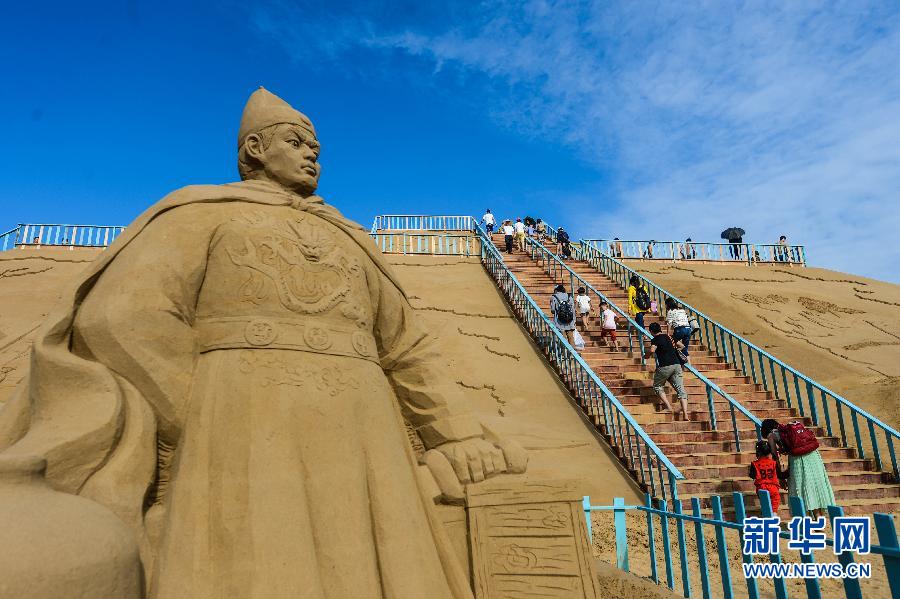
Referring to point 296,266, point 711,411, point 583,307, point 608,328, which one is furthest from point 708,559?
point 583,307

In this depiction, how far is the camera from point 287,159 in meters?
2.89

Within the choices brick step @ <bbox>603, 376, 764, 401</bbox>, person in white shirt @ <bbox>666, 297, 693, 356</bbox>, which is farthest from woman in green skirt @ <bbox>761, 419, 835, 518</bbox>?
person in white shirt @ <bbox>666, 297, 693, 356</bbox>

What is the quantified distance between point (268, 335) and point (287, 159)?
3.32 feet

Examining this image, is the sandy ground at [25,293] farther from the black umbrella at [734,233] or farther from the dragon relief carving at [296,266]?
the black umbrella at [734,233]

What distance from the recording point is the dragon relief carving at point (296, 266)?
2430mm

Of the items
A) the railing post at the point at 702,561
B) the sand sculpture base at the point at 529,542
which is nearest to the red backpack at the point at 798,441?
the railing post at the point at 702,561

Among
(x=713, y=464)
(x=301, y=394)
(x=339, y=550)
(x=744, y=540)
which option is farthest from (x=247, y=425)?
(x=713, y=464)

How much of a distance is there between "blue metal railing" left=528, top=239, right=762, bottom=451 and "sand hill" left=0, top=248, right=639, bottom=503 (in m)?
1.68

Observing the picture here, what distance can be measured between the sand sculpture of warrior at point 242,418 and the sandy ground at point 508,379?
213 cm

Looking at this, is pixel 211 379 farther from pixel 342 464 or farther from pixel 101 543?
pixel 101 543

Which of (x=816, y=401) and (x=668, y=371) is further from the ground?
(x=668, y=371)

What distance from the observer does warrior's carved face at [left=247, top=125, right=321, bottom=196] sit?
2.89m

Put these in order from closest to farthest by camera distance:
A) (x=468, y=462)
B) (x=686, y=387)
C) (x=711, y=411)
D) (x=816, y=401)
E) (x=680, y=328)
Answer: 1. (x=468, y=462)
2. (x=711, y=411)
3. (x=816, y=401)
4. (x=686, y=387)
5. (x=680, y=328)

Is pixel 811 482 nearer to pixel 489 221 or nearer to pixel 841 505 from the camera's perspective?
pixel 841 505
